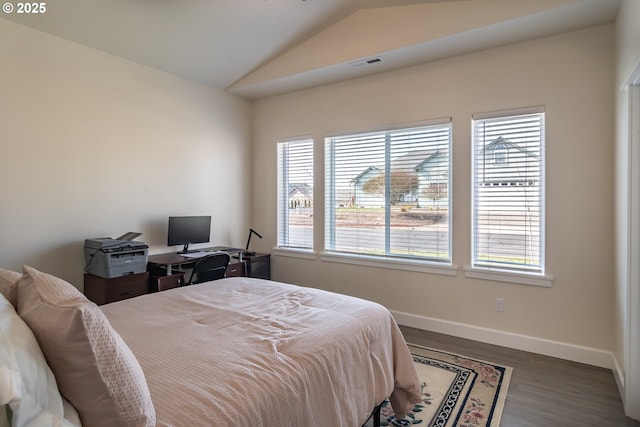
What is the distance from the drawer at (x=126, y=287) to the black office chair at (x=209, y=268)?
1.37 ft

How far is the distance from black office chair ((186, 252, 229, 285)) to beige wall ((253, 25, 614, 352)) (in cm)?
151

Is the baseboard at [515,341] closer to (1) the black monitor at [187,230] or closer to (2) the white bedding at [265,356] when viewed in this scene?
(2) the white bedding at [265,356]

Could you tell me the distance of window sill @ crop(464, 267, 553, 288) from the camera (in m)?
3.02

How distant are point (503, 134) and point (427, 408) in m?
2.46

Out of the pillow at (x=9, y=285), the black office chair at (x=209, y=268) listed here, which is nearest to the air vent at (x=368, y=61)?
the black office chair at (x=209, y=268)

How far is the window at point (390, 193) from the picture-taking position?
357 cm

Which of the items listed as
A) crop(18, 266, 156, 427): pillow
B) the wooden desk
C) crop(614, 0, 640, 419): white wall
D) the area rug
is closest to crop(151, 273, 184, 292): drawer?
the wooden desk

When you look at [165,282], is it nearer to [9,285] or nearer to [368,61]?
[9,285]

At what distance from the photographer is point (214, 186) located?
447 cm

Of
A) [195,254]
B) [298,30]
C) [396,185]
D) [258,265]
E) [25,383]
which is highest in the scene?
[298,30]

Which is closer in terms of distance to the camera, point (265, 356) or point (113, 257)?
point (265, 356)

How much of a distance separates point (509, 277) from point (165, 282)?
326 centimetres

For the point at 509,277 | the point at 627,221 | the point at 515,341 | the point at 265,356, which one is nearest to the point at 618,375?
the point at 515,341

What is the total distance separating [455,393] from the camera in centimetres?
239
